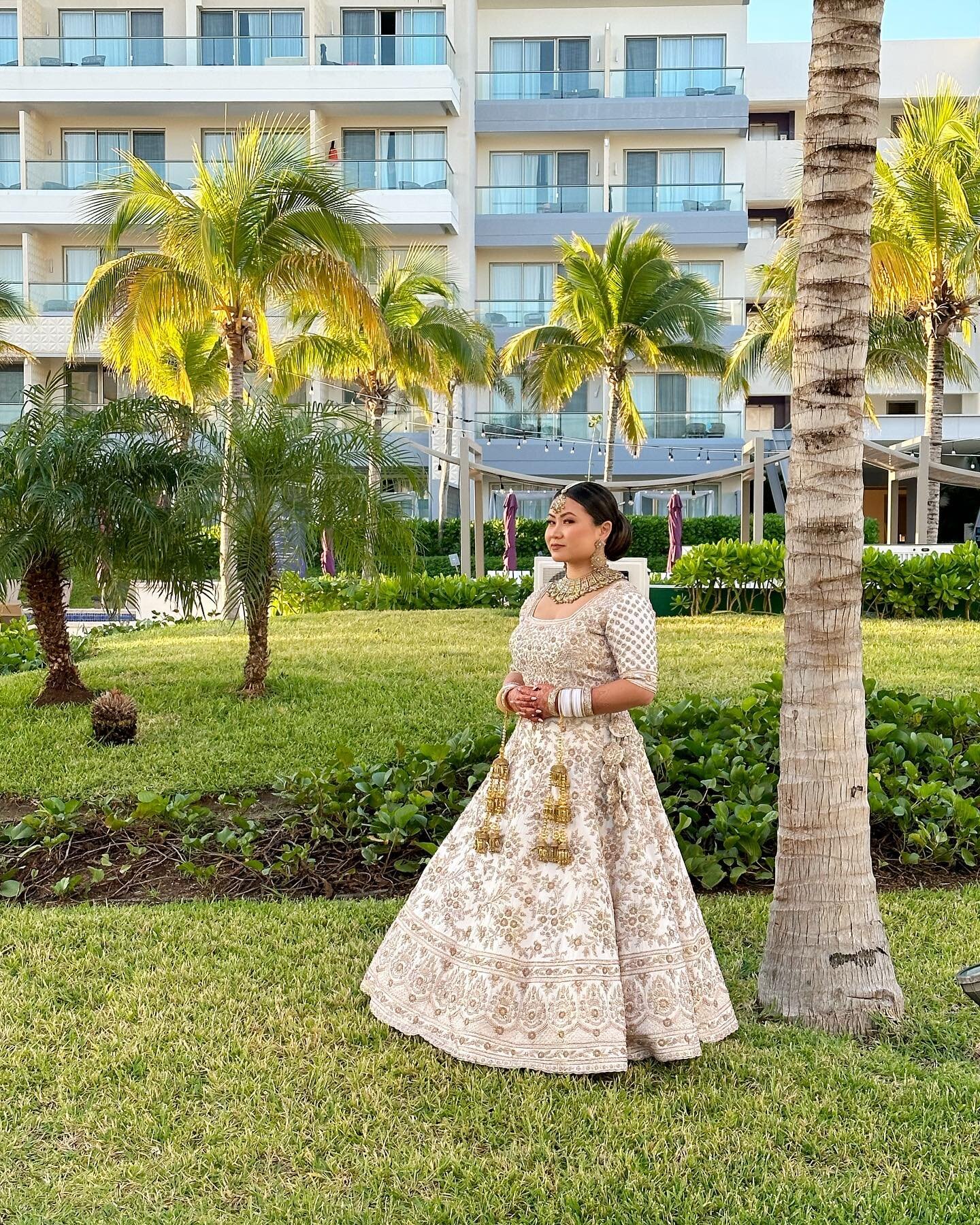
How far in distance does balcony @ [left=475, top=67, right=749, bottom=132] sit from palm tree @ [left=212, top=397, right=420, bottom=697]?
2266 centimetres

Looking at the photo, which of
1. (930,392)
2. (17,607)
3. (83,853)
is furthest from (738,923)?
(930,392)

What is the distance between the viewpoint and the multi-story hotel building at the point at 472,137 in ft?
91.8

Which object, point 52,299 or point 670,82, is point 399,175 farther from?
point 52,299

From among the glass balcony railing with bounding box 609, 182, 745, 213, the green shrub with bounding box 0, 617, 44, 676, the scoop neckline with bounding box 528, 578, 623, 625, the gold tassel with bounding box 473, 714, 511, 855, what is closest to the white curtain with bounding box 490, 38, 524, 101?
the glass balcony railing with bounding box 609, 182, 745, 213

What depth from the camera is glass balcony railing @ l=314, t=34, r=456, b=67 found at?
2811 centimetres

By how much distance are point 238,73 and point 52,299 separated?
6.75m

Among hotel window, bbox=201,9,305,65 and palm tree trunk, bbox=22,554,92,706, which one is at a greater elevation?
hotel window, bbox=201,9,305,65

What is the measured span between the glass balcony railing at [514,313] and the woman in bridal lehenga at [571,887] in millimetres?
27024

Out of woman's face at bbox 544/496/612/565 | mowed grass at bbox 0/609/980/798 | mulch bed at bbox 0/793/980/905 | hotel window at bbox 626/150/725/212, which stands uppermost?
hotel window at bbox 626/150/725/212

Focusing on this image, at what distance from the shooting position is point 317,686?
10.2 m

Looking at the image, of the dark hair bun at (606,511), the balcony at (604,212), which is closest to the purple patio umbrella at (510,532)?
the balcony at (604,212)

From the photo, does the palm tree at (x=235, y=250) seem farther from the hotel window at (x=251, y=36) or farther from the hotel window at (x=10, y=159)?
the hotel window at (x=10, y=159)

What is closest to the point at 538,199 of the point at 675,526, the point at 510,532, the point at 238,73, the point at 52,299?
the point at 238,73

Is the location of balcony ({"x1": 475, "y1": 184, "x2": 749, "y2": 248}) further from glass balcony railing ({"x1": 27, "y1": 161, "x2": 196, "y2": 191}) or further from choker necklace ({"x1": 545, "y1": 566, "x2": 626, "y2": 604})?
choker necklace ({"x1": 545, "y1": 566, "x2": 626, "y2": 604})
